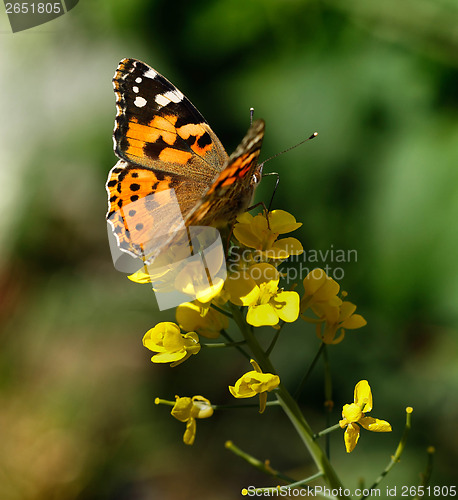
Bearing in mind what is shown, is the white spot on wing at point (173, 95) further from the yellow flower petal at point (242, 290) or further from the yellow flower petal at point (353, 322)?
the yellow flower petal at point (353, 322)

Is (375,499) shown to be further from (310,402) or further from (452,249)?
(452,249)

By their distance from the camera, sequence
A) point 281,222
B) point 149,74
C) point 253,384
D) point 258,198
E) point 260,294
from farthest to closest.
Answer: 1. point 258,198
2. point 149,74
3. point 281,222
4. point 260,294
5. point 253,384

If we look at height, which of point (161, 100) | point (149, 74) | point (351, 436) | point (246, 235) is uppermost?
point (149, 74)

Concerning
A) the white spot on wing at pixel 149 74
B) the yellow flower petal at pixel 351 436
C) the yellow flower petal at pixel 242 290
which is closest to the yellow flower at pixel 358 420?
the yellow flower petal at pixel 351 436

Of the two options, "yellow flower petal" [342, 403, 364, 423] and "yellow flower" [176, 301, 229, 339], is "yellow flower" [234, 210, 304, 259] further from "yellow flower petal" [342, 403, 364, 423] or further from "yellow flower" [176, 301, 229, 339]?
"yellow flower petal" [342, 403, 364, 423]

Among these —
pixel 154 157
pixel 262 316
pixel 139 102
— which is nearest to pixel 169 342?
pixel 262 316

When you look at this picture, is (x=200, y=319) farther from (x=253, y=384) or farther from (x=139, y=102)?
(x=139, y=102)
